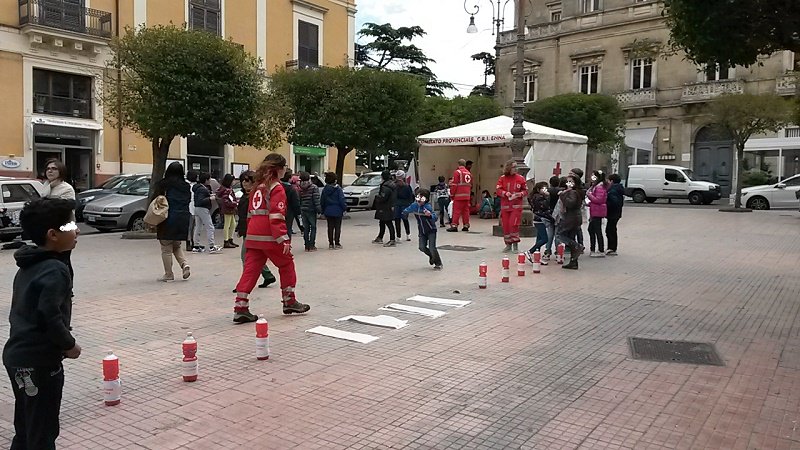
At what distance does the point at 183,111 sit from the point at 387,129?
7.96 metres

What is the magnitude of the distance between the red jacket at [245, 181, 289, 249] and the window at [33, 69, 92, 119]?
21.6 m

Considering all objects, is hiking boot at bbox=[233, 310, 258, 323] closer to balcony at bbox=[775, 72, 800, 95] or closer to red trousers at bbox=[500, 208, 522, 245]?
red trousers at bbox=[500, 208, 522, 245]

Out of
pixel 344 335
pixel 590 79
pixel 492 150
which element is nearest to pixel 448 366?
pixel 344 335

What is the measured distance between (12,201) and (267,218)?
10.4 m

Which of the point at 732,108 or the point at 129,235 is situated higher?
the point at 732,108

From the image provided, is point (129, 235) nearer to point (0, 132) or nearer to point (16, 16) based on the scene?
point (0, 132)

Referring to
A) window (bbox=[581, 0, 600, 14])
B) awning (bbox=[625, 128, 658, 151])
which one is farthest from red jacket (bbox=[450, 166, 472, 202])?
window (bbox=[581, 0, 600, 14])

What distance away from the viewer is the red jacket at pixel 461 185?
16.9 meters

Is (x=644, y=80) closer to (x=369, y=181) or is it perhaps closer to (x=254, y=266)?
(x=369, y=181)

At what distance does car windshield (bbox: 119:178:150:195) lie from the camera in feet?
60.0

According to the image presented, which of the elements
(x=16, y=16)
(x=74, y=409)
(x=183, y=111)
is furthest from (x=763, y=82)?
(x=74, y=409)

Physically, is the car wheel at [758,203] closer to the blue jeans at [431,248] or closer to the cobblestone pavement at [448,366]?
the cobblestone pavement at [448,366]

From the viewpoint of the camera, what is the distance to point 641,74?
4069 centimetres

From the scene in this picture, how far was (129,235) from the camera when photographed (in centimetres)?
1587
